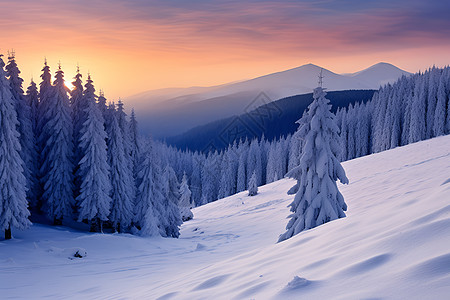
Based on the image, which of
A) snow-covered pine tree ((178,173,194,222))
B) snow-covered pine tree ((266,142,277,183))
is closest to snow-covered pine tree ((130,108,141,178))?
snow-covered pine tree ((178,173,194,222))

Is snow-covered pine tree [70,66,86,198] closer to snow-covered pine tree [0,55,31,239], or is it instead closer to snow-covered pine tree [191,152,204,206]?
Answer: snow-covered pine tree [0,55,31,239]

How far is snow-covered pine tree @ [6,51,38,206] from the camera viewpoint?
87.9 ft

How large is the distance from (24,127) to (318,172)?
981 inches

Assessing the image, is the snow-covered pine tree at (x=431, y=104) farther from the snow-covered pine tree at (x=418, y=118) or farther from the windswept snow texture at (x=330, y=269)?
the windswept snow texture at (x=330, y=269)

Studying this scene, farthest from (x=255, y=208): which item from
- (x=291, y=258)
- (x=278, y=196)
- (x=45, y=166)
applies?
(x=291, y=258)

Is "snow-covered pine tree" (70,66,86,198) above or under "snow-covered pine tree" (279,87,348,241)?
above

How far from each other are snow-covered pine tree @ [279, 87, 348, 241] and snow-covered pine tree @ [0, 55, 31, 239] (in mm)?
16789

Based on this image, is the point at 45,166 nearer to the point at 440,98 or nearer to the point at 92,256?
the point at 92,256

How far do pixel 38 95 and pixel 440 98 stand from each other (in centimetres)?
6730

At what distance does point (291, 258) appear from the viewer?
5.07m

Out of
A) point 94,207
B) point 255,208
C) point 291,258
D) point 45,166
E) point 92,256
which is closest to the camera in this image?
point 291,258

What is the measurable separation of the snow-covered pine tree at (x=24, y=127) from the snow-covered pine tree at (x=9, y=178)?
6445mm

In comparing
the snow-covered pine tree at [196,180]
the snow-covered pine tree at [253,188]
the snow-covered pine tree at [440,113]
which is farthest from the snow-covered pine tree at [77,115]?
the snow-covered pine tree at [196,180]

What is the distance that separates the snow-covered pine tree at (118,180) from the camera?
2902 cm
